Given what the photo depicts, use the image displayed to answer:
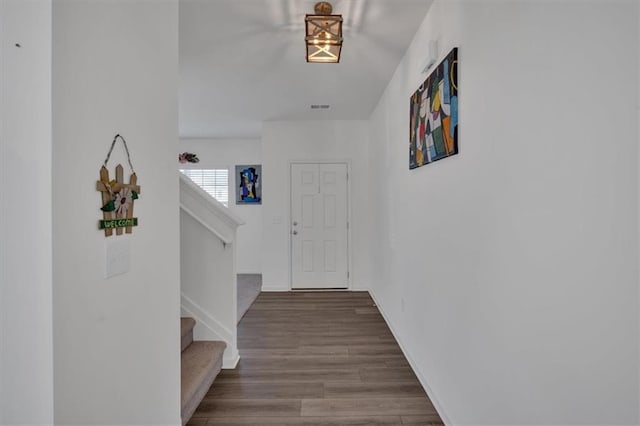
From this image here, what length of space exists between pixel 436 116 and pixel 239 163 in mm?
5181

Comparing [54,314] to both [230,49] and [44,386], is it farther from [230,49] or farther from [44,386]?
[230,49]

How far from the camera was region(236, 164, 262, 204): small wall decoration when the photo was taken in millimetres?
6664

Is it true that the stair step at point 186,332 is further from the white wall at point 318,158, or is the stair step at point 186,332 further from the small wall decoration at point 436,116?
the white wall at point 318,158

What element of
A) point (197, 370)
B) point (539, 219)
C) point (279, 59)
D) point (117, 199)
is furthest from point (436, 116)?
point (197, 370)

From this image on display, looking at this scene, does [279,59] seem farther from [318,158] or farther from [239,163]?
[239,163]

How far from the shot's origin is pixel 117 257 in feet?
3.82

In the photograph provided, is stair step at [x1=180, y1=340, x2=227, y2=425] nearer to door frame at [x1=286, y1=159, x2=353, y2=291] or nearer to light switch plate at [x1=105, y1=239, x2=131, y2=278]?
light switch plate at [x1=105, y1=239, x2=131, y2=278]

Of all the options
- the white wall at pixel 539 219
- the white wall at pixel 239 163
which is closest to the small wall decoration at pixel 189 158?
the white wall at pixel 239 163

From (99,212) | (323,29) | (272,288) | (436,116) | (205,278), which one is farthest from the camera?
(272,288)

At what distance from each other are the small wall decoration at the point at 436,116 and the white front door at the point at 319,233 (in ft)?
8.65

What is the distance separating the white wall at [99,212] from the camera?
3.07 feet

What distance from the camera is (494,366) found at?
4.70ft

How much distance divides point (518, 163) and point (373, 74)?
2.43 metres

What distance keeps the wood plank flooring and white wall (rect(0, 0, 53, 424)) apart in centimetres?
155
